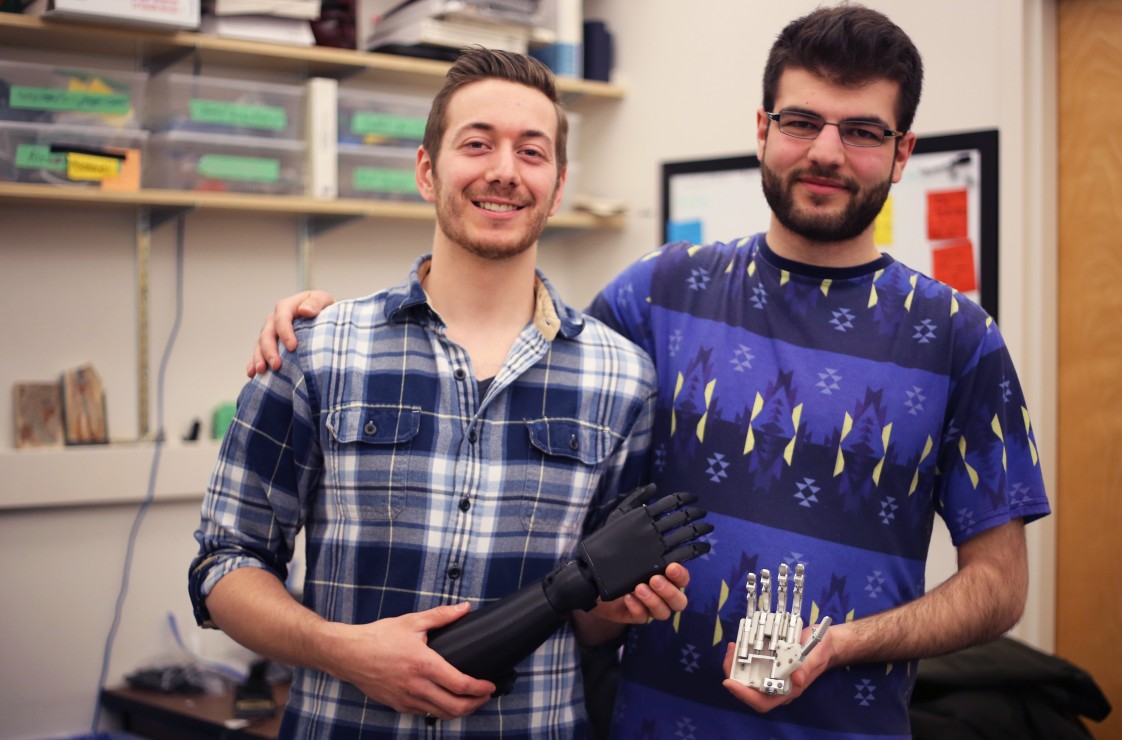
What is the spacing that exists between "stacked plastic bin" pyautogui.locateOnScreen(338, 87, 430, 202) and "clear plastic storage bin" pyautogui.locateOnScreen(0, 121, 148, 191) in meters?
0.51

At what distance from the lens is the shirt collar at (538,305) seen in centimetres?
137

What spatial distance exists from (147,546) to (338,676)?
5.40ft

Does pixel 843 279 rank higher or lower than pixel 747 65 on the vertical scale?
lower

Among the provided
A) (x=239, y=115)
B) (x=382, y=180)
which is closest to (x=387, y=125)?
(x=382, y=180)

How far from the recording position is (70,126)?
2.45 m

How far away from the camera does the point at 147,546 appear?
2.69 metres

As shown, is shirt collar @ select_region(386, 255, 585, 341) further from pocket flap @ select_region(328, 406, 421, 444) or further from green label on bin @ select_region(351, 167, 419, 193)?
green label on bin @ select_region(351, 167, 419, 193)

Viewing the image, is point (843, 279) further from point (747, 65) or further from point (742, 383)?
point (747, 65)

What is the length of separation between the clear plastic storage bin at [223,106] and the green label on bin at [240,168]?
0.07 metres

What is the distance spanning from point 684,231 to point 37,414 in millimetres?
1729

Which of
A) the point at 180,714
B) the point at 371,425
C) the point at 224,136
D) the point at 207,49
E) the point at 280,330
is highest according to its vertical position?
the point at 207,49

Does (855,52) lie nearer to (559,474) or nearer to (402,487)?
(559,474)

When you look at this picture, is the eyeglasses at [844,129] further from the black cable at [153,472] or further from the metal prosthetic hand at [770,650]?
the black cable at [153,472]

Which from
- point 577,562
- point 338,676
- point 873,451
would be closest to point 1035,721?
point 873,451
